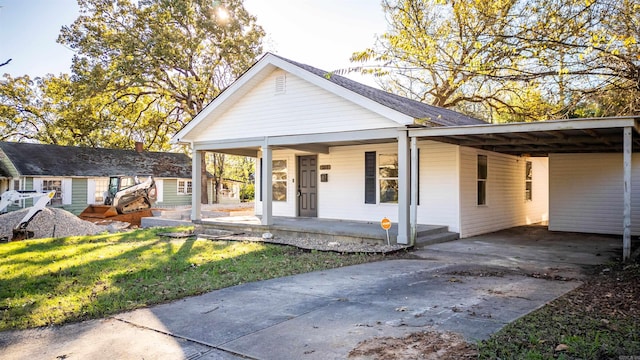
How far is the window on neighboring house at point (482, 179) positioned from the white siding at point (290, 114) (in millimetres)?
4110

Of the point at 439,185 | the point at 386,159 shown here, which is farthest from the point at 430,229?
the point at 386,159

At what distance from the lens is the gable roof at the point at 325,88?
9.68m

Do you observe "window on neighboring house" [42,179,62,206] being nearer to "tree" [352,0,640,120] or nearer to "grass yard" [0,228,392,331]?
"grass yard" [0,228,392,331]

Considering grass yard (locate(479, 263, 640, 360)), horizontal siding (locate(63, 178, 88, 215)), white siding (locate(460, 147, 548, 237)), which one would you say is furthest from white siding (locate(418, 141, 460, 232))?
horizontal siding (locate(63, 178, 88, 215))

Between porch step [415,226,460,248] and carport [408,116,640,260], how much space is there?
653mm

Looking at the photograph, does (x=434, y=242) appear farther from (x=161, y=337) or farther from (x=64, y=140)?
(x=64, y=140)

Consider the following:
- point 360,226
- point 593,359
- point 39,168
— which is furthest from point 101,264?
point 39,168

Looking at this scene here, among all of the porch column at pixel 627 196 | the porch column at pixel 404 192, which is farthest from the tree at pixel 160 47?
the porch column at pixel 627 196

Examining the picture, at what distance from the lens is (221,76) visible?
91.8 ft

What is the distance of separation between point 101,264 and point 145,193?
12.4 meters

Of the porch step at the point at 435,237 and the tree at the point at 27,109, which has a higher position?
the tree at the point at 27,109

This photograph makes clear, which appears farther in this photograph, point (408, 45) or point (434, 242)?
point (434, 242)

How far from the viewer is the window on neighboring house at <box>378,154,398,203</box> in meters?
12.5

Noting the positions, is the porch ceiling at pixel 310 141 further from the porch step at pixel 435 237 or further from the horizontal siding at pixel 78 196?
the horizontal siding at pixel 78 196
